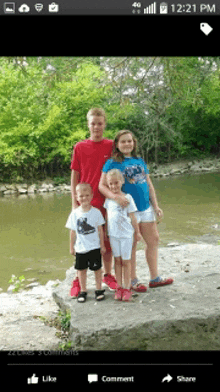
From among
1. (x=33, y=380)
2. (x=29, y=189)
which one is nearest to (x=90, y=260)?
(x=33, y=380)

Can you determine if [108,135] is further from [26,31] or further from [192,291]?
[26,31]

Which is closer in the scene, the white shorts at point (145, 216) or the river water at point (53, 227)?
the white shorts at point (145, 216)

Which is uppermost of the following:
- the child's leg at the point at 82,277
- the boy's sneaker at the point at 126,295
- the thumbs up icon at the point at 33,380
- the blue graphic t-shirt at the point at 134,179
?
the blue graphic t-shirt at the point at 134,179

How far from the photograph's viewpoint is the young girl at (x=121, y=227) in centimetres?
291

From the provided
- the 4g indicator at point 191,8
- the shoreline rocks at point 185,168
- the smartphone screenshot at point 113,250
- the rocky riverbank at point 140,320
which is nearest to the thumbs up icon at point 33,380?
the smartphone screenshot at point 113,250

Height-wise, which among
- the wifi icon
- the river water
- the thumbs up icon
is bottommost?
the river water

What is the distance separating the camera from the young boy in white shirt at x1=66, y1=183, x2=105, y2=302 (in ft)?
9.59

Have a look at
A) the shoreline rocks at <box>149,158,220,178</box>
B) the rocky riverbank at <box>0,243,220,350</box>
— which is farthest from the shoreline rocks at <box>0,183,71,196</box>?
the rocky riverbank at <box>0,243,220,350</box>

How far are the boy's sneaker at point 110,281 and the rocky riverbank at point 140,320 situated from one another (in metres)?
0.10

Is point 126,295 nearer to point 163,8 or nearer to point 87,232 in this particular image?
point 87,232

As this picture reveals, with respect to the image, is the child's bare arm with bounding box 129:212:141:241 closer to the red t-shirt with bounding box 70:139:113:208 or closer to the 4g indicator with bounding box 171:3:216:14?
the red t-shirt with bounding box 70:139:113:208

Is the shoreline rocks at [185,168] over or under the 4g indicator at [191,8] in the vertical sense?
under

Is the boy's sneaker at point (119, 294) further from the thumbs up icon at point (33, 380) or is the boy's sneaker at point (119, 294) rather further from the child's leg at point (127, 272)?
the thumbs up icon at point (33, 380)

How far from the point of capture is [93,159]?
10.2ft
